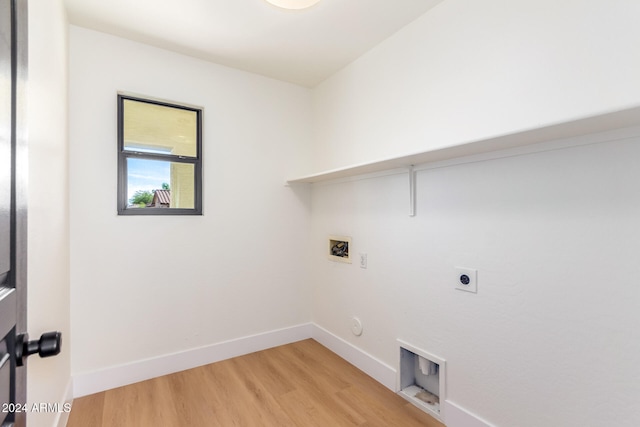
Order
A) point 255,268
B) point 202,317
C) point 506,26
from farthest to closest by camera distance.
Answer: point 255,268
point 202,317
point 506,26

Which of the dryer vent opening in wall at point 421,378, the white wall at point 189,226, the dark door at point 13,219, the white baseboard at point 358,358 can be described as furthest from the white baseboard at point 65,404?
the dryer vent opening in wall at point 421,378

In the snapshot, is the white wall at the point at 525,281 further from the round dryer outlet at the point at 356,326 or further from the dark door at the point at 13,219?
the dark door at the point at 13,219

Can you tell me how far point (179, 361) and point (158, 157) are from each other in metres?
1.65

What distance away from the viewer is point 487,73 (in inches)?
66.7

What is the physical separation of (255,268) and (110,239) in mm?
1159

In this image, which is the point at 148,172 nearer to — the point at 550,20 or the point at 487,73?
the point at 487,73

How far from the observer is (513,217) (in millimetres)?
1564

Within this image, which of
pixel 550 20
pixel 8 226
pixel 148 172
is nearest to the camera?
pixel 8 226

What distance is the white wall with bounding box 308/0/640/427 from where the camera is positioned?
126cm

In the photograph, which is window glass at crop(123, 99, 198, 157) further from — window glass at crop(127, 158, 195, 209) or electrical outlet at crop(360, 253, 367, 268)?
electrical outlet at crop(360, 253, 367, 268)

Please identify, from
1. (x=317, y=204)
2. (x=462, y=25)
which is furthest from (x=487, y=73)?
(x=317, y=204)

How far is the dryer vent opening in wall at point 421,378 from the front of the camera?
1.91m

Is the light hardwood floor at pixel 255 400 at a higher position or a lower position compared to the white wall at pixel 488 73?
lower

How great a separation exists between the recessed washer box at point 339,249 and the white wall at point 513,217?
259mm
